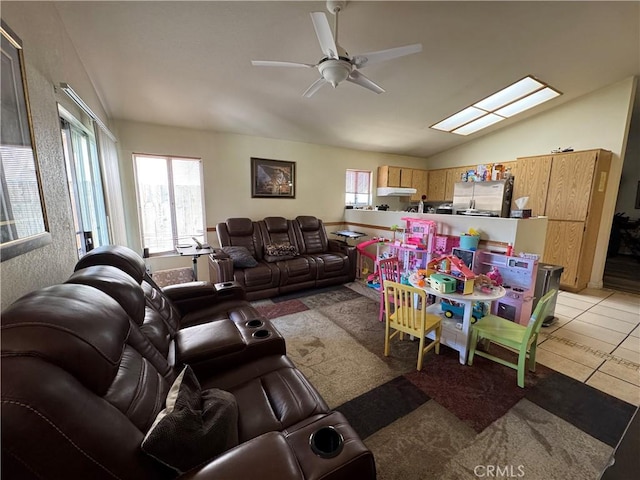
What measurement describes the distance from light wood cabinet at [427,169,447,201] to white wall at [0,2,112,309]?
6.44 metres

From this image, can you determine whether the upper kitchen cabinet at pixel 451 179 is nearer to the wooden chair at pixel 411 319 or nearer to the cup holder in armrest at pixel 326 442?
the wooden chair at pixel 411 319

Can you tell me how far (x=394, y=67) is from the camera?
290 centimetres

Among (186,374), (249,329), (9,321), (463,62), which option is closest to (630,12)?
(463,62)

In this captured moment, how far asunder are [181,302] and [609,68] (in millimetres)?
5783

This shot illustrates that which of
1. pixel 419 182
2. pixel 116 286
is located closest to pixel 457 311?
pixel 116 286

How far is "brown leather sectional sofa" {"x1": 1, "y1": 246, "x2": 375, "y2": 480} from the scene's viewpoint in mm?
595

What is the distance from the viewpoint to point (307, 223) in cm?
480

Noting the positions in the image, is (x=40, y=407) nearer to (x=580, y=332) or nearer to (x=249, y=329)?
(x=249, y=329)

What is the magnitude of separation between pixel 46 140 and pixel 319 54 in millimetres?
2291

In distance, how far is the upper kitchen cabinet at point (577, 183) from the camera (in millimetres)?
3777

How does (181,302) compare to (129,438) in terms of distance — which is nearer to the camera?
(129,438)

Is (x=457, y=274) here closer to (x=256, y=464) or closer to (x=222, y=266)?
Result: (x=256, y=464)

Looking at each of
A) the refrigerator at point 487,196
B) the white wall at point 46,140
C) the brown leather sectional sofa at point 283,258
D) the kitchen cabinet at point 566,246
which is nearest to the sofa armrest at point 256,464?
the white wall at point 46,140

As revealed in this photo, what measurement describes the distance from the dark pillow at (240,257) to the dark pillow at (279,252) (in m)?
0.31
